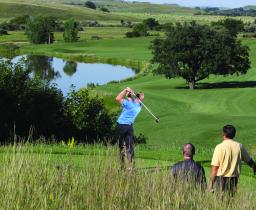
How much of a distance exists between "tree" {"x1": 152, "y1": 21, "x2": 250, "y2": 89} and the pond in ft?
38.7

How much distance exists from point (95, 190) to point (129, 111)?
5.65 meters

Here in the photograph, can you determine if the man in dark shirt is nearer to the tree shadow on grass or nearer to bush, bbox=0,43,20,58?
the tree shadow on grass

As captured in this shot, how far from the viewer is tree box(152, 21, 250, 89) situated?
69.2m

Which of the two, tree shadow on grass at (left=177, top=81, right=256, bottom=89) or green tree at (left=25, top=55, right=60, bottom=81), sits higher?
tree shadow on grass at (left=177, top=81, right=256, bottom=89)

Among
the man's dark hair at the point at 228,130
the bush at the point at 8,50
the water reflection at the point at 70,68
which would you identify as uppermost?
the man's dark hair at the point at 228,130

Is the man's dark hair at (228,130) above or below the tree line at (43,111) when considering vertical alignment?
above

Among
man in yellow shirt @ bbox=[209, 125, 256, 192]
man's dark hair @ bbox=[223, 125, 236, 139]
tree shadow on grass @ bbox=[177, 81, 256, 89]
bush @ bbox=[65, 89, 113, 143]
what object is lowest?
tree shadow on grass @ bbox=[177, 81, 256, 89]

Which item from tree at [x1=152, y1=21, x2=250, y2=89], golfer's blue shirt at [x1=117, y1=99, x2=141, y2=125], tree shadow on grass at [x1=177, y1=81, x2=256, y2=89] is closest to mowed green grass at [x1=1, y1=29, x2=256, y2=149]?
tree shadow on grass at [x1=177, y1=81, x2=256, y2=89]

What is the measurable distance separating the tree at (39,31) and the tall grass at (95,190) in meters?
149

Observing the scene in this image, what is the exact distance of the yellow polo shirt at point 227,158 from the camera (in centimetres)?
1034

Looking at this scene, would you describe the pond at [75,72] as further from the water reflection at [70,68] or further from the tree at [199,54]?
the tree at [199,54]

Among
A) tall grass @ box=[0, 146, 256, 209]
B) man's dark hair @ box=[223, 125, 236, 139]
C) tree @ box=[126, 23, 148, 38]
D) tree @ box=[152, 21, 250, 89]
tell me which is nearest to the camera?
tall grass @ box=[0, 146, 256, 209]

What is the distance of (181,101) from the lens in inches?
2190

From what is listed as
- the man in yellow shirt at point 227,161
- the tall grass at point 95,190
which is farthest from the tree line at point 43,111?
the tall grass at point 95,190
